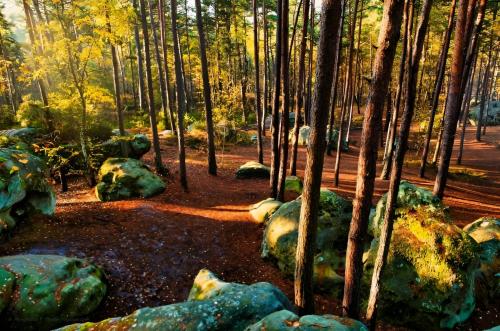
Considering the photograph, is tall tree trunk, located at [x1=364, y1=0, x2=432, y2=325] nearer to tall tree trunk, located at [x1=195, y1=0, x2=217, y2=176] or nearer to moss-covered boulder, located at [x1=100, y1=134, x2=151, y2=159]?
tall tree trunk, located at [x1=195, y1=0, x2=217, y2=176]

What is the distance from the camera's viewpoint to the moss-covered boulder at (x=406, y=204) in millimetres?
9695

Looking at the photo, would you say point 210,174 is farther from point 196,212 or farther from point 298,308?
point 298,308

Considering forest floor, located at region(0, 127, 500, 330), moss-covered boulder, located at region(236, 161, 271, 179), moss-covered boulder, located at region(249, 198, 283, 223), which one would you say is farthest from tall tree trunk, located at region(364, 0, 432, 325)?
moss-covered boulder, located at region(236, 161, 271, 179)

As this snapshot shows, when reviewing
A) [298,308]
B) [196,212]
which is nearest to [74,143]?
[196,212]

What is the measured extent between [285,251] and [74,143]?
37.1 feet

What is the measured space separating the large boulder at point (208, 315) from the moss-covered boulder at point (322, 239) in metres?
4.00

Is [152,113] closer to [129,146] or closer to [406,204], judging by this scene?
[129,146]

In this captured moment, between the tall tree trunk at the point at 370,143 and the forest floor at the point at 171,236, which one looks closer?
the tall tree trunk at the point at 370,143

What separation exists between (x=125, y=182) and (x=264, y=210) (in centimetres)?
640

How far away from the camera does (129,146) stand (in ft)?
60.9

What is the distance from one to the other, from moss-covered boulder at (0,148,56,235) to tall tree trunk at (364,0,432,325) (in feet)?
32.1

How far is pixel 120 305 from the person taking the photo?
794 cm

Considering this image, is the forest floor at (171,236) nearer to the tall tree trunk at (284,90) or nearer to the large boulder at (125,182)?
the large boulder at (125,182)

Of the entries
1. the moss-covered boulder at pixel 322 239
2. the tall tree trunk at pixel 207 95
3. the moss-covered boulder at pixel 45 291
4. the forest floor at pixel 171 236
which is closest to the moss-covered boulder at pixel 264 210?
the forest floor at pixel 171 236
